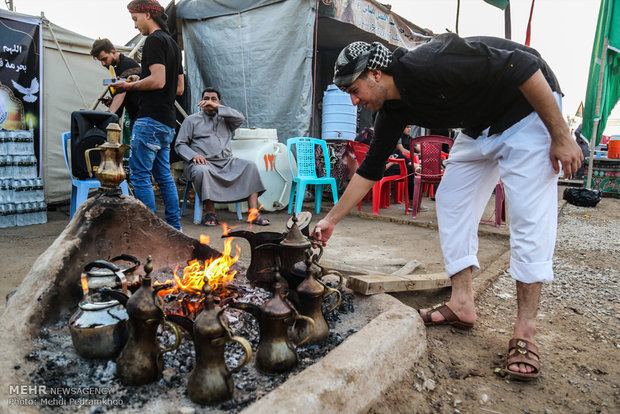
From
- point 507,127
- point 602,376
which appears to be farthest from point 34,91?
point 602,376

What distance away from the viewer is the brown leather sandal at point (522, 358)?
1.69 m

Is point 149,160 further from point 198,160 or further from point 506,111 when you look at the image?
point 506,111

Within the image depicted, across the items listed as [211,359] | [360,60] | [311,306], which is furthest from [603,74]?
[211,359]

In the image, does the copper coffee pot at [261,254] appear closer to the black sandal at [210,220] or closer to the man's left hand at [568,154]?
the man's left hand at [568,154]

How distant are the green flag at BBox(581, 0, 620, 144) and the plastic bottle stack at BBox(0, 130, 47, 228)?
8813mm

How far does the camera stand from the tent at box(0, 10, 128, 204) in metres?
5.81

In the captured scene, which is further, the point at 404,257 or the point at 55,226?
the point at 55,226

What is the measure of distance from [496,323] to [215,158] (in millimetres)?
4025

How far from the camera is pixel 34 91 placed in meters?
5.70

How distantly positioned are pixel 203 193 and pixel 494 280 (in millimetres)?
3445

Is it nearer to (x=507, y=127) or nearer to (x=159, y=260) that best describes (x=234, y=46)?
(x=159, y=260)

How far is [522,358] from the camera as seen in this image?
1.73 meters

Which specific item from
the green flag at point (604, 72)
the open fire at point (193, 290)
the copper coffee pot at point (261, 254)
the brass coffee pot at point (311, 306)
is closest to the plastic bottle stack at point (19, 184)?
the open fire at point (193, 290)

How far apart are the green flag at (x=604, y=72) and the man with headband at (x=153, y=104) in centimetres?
695
